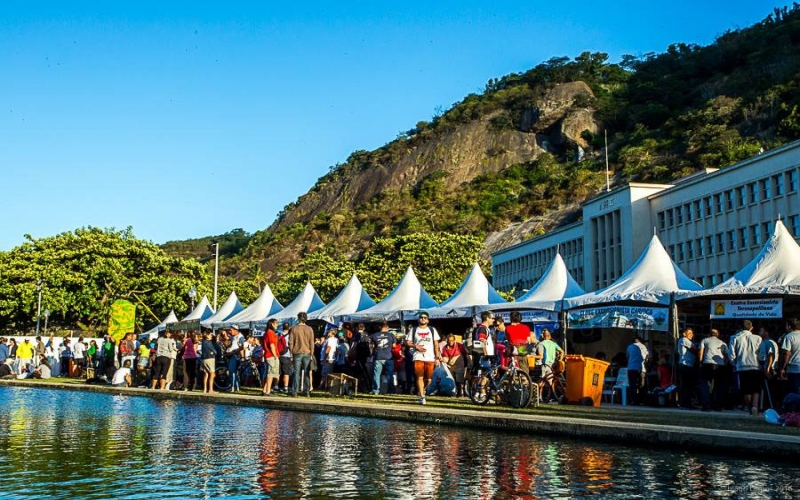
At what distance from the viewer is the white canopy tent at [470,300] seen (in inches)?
1018

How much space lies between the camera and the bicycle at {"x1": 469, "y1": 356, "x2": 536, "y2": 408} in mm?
17391

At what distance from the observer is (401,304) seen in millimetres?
29328

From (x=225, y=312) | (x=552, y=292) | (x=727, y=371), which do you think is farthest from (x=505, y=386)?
(x=225, y=312)

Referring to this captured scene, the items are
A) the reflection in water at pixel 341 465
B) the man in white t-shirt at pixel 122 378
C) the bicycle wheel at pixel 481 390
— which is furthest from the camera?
the man in white t-shirt at pixel 122 378

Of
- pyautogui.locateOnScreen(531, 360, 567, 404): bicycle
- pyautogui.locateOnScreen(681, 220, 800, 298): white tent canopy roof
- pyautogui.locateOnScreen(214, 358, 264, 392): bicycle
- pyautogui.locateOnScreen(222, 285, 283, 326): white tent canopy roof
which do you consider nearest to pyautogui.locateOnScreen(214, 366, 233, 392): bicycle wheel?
pyautogui.locateOnScreen(214, 358, 264, 392): bicycle

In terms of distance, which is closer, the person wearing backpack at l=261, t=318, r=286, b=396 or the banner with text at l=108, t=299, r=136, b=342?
the person wearing backpack at l=261, t=318, r=286, b=396

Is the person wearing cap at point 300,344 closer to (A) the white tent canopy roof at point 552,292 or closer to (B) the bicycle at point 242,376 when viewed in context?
(B) the bicycle at point 242,376

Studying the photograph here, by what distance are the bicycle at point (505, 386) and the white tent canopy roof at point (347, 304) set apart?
469 inches

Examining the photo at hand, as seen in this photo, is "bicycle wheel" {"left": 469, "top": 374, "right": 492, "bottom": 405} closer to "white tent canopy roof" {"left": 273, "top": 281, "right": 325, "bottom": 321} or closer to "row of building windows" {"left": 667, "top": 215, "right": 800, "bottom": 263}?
"white tent canopy roof" {"left": 273, "top": 281, "right": 325, "bottom": 321}

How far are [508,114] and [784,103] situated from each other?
59.8 meters

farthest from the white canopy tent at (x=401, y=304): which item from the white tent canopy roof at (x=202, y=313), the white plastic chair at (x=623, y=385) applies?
the white tent canopy roof at (x=202, y=313)

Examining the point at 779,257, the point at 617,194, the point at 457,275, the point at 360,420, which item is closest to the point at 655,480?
the point at 360,420

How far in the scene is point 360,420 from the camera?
627 inches

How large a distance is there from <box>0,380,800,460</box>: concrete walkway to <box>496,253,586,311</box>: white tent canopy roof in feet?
22.0
